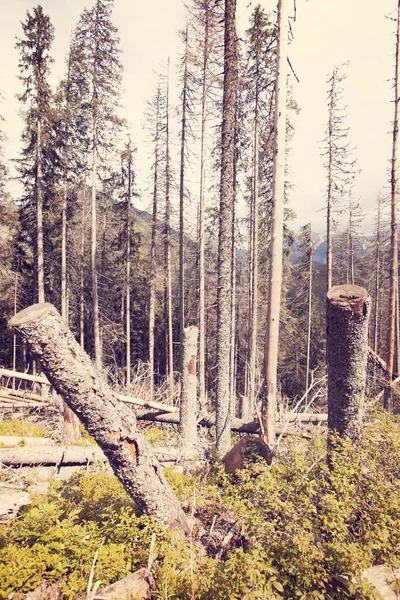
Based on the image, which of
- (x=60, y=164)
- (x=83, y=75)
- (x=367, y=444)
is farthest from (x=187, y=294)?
(x=367, y=444)

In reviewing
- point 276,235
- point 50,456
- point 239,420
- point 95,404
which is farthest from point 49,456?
point 276,235

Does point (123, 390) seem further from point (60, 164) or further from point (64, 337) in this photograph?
point (60, 164)

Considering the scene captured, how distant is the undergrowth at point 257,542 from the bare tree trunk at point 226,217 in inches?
91.8

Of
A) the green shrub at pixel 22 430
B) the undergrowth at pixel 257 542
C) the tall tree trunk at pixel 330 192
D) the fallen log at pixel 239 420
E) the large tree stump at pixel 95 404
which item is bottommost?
the green shrub at pixel 22 430

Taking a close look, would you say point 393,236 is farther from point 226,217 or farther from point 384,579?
point 384,579

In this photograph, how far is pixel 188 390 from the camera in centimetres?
830

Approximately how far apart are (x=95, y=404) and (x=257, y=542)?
212 cm

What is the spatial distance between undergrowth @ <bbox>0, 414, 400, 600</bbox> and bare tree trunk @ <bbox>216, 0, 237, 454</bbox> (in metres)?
2.33

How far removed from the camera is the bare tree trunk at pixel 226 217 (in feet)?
22.4

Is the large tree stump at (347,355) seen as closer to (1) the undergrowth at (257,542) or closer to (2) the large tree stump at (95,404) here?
(1) the undergrowth at (257,542)

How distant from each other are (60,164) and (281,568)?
18.2 meters

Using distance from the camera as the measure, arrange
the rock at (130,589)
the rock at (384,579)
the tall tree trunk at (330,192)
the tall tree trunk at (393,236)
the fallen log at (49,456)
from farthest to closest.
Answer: the tall tree trunk at (330,192), the tall tree trunk at (393,236), the fallen log at (49,456), the rock at (130,589), the rock at (384,579)

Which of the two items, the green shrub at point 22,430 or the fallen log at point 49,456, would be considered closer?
the fallen log at point 49,456

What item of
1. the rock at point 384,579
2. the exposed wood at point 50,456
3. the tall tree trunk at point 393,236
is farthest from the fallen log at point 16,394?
the tall tree trunk at point 393,236
